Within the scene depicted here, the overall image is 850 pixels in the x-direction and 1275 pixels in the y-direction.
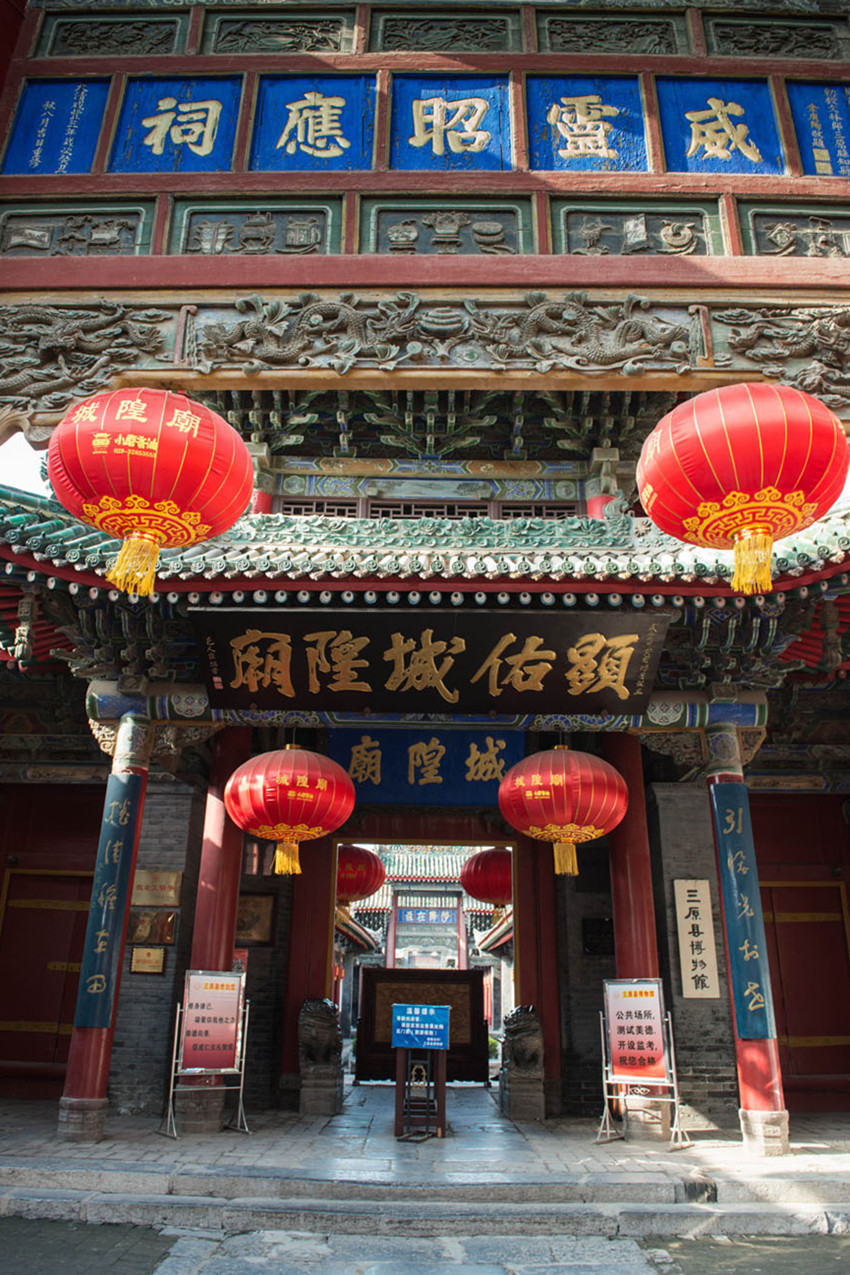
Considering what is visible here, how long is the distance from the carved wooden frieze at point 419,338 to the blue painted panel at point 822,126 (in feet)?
6.93

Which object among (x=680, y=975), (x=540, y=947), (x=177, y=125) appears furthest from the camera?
(x=177, y=125)

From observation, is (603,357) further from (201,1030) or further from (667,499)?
(201,1030)

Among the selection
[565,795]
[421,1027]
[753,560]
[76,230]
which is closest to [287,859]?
[421,1027]

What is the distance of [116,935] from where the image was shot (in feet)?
20.9

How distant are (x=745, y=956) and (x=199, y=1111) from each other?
431cm

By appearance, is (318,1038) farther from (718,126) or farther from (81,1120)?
(718,126)

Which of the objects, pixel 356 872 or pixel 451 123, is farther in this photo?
pixel 356 872

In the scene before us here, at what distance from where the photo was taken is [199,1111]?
21.3 ft

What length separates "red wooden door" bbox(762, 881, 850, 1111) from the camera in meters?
8.52

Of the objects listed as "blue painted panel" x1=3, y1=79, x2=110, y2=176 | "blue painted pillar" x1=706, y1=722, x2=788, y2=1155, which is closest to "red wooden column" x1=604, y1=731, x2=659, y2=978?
"blue painted pillar" x1=706, y1=722, x2=788, y2=1155

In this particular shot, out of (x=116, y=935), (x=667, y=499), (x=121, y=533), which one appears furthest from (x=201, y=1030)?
(x=667, y=499)

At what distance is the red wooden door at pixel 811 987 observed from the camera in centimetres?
852

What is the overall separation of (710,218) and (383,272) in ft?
12.1

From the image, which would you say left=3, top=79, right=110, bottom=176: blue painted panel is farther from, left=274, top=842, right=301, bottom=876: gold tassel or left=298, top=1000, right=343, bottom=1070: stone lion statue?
left=298, top=1000, right=343, bottom=1070: stone lion statue
